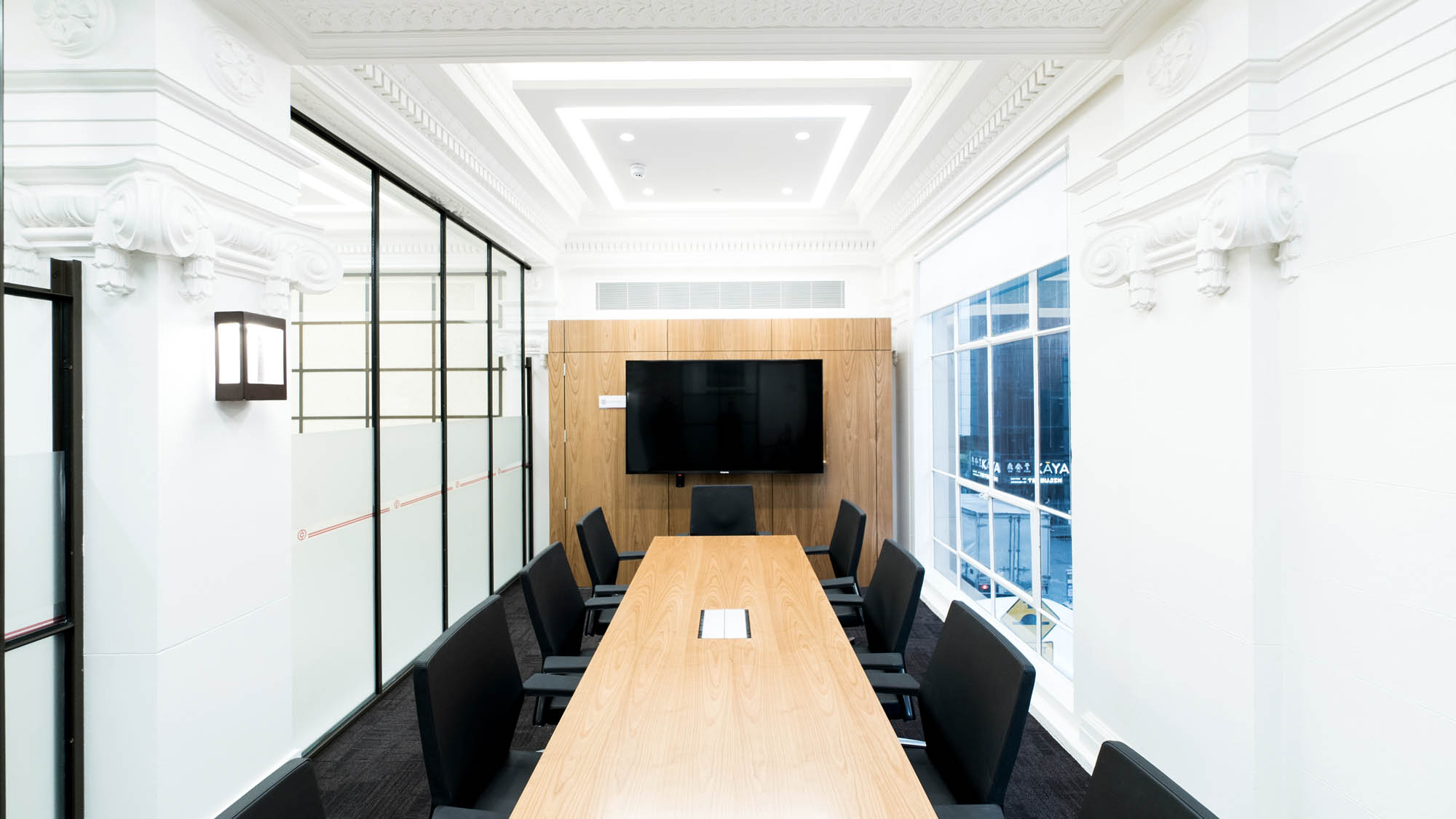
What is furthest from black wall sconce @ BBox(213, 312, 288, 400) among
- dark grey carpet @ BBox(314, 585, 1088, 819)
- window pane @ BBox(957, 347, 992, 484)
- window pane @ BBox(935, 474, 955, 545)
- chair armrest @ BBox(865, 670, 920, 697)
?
window pane @ BBox(935, 474, 955, 545)

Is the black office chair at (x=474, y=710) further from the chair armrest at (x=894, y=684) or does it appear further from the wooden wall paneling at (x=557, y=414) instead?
the wooden wall paneling at (x=557, y=414)

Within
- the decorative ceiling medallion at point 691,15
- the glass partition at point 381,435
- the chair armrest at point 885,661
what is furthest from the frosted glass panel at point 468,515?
the chair armrest at point 885,661

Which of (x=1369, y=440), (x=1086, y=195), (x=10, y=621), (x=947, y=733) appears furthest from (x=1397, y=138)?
(x=10, y=621)

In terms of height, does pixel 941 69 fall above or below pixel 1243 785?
above

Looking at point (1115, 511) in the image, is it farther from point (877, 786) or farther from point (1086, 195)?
point (877, 786)

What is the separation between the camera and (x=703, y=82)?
3.03 meters

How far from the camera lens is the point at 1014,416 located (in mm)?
3348

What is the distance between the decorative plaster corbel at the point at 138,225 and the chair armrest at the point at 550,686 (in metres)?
1.57

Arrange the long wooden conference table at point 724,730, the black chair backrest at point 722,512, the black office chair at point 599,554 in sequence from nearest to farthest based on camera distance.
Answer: the long wooden conference table at point 724,730
the black office chair at point 599,554
the black chair backrest at point 722,512

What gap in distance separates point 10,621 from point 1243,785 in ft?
10.8

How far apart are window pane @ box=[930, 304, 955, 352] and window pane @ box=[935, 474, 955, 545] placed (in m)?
0.98

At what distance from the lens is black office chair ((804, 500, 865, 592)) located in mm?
3076

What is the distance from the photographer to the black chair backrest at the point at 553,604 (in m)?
2.17

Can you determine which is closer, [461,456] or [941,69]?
[941,69]
